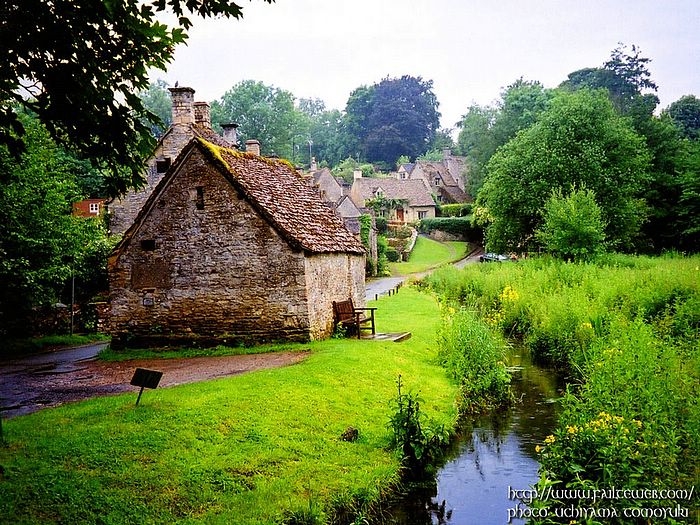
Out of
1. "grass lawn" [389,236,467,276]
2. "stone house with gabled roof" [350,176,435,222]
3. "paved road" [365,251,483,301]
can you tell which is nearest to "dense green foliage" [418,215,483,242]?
"grass lawn" [389,236,467,276]

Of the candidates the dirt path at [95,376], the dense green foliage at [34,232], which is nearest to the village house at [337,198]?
the dense green foliage at [34,232]

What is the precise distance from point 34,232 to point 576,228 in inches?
1130

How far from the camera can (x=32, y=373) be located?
1706 cm

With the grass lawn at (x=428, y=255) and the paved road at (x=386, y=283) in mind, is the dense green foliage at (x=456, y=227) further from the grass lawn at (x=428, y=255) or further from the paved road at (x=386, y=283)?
the paved road at (x=386, y=283)

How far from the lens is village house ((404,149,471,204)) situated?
3819 inches

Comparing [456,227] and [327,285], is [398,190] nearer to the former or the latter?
[456,227]

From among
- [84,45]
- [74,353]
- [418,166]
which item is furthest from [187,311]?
[418,166]

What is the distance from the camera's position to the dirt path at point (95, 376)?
12750mm

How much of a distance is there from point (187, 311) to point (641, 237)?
44.5 m

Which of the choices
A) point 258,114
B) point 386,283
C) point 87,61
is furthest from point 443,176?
point 87,61

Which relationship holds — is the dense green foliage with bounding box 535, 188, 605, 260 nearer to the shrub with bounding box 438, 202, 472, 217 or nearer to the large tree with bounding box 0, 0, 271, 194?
the large tree with bounding box 0, 0, 271, 194

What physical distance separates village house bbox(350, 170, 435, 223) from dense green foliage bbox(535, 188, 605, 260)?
46360 mm

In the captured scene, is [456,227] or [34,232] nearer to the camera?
[34,232]

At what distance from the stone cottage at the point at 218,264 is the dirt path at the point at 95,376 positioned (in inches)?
56.5
